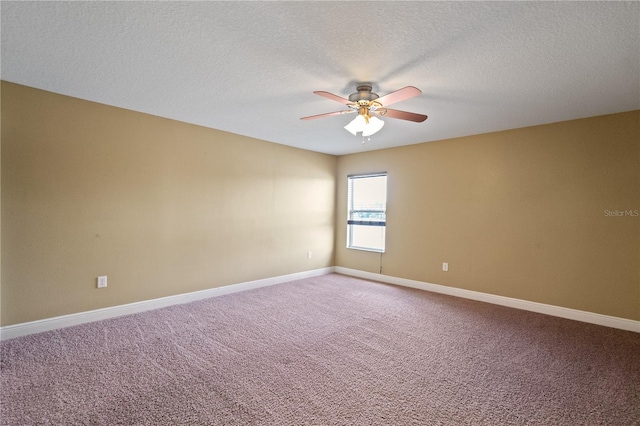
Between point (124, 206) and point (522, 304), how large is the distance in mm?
5051

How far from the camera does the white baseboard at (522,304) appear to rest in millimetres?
3164

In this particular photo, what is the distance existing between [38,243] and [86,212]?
476 mm

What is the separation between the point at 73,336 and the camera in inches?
109

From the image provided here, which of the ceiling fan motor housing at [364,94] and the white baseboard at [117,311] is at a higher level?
the ceiling fan motor housing at [364,94]

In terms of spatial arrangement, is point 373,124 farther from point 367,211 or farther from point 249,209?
point 367,211

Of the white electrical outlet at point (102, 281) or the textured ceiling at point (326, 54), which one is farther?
the white electrical outlet at point (102, 281)

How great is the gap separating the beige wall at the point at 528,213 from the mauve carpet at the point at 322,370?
0.52m

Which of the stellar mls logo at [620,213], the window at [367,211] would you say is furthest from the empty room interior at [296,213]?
the window at [367,211]

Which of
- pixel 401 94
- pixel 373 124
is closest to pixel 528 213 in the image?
pixel 373 124

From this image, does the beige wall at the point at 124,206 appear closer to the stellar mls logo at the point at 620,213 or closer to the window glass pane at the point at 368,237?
the window glass pane at the point at 368,237

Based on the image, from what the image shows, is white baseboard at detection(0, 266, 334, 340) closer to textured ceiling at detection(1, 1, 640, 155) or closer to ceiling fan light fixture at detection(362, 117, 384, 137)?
textured ceiling at detection(1, 1, 640, 155)

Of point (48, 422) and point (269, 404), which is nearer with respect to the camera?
point (48, 422)

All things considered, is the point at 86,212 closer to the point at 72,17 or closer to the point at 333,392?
the point at 72,17

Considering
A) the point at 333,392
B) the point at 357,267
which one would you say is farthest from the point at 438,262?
the point at 333,392
